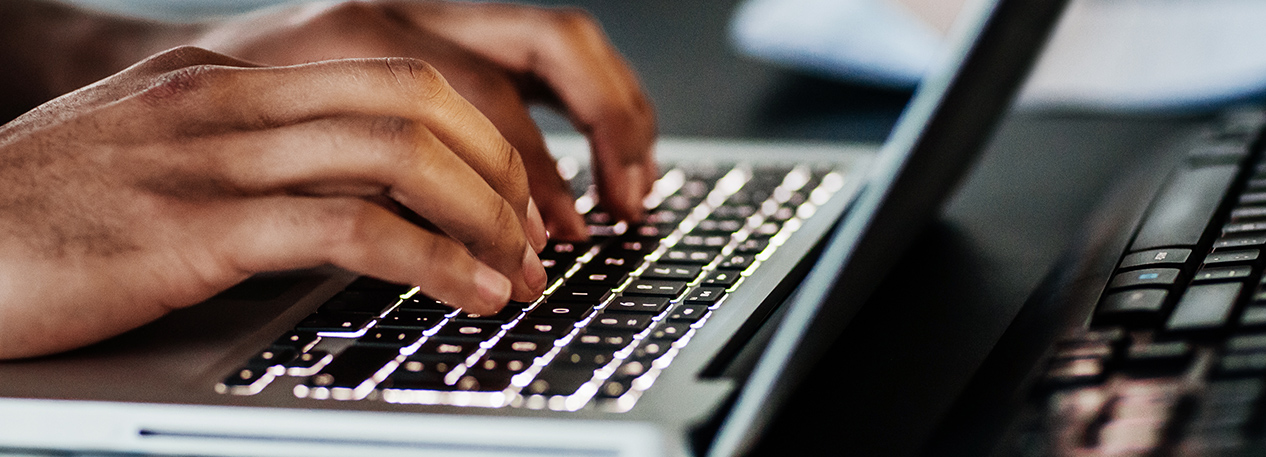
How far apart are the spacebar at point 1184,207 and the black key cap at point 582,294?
23 centimetres

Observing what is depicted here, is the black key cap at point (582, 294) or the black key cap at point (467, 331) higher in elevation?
the black key cap at point (582, 294)

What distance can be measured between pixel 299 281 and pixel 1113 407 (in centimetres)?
33

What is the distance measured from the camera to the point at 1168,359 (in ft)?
0.97

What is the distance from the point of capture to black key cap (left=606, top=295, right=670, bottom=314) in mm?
415

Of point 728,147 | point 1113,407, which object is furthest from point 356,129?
point 728,147

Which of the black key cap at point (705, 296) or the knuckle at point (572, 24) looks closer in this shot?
the black key cap at point (705, 296)

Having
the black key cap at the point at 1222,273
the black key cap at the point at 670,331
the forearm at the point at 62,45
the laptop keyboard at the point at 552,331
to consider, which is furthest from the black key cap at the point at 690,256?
the forearm at the point at 62,45

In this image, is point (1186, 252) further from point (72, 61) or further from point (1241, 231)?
point (72, 61)

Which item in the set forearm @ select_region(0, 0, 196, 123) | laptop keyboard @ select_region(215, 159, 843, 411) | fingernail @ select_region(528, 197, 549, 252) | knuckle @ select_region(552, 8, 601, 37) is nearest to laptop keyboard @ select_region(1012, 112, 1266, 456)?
laptop keyboard @ select_region(215, 159, 843, 411)

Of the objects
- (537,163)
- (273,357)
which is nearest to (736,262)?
(537,163)

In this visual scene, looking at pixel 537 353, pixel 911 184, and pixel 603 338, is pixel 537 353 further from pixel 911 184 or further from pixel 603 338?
pixel 911 184

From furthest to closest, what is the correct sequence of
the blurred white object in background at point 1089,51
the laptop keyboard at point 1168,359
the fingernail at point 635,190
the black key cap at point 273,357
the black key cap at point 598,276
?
the blurred white object in background at point 1089,51 < the fingernail at point 635,190 < the black key cap at point 598,276 < the black key cap at point 273,357 < the laptop keyboard at point 1168,359

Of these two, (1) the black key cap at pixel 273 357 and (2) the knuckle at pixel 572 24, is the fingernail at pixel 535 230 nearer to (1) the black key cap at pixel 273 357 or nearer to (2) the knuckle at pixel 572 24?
(1) the black key cap at pixel 273 357

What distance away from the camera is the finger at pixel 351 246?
1.24 ft
